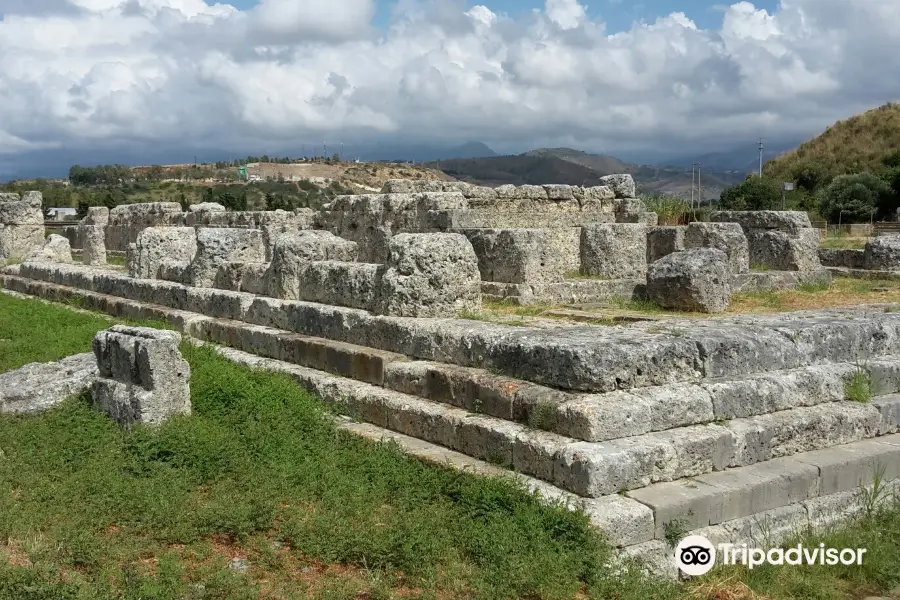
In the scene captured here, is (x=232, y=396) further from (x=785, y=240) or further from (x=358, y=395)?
(x=785, y=240)

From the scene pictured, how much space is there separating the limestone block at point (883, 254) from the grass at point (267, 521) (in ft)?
39.4

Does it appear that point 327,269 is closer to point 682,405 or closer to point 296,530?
point 296,530

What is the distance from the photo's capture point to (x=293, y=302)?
8.55 metres

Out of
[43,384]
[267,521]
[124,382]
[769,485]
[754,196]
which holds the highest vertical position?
[754,196]

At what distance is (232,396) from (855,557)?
4.66 meters

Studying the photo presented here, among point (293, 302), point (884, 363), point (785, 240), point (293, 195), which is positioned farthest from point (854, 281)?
point (293, 195)

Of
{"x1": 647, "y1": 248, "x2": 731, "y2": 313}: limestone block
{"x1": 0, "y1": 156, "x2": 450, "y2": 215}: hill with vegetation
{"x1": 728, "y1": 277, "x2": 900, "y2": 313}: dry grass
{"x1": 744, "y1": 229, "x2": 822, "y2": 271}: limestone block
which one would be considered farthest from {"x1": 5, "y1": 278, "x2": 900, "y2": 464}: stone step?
{"x1": 0, "y1": 156, "x2": 450, "y2": 215}: hill with vegetation

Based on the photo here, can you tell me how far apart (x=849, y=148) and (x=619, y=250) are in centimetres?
4277

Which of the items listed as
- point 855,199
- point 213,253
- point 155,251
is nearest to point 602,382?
point 213,253

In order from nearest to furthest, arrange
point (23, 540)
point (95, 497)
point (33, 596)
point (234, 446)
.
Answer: point (33, 596) → point (23, 540) → point (95, 497) → point (234, 446)

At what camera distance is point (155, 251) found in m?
12.3

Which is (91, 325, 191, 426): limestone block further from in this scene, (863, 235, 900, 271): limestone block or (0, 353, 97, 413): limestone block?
(863, 235, 900, 271): limestone block

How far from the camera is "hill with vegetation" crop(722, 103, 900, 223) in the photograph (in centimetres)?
3788

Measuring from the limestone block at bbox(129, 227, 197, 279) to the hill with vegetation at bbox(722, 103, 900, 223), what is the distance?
1195 inches
